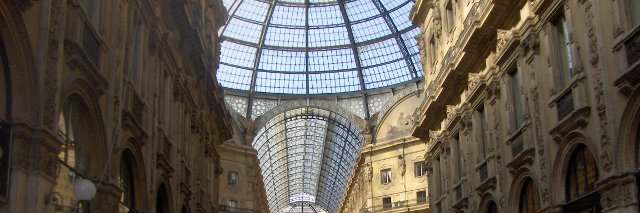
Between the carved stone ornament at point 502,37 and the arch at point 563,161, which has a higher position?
the carved stone ornament at point 502,37

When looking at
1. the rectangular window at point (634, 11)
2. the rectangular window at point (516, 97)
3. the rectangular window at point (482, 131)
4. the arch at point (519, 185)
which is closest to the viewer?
the rectangular window at point (634, 11)

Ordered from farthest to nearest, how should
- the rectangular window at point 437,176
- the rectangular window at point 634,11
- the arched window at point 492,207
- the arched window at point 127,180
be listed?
the rectangular window at point 437,176 < the arched window at point 492,207 < the arched window at point 127,180 < the rectangular window at point 634,11

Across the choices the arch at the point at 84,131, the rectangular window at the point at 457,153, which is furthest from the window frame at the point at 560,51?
the arch at the point at 84,131

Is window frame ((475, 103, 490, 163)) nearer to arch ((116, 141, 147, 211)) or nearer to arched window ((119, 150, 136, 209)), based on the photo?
arch ((116, 141, 147, 211))

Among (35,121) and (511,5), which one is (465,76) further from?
(35,121)

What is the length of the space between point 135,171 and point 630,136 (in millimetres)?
12727

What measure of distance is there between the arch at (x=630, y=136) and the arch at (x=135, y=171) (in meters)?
12.0

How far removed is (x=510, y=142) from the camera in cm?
2538

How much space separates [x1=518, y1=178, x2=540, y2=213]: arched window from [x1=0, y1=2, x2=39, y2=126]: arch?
15560 millimetres

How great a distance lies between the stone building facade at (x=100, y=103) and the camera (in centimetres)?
1299

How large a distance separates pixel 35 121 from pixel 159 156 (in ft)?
37.2

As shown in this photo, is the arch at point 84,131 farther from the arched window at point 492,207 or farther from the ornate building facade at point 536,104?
the arched window at point 492,207

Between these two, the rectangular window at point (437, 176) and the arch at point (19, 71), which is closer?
the arch at point (19, 71)

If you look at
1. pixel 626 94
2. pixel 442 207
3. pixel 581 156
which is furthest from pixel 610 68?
pixel 442 207
